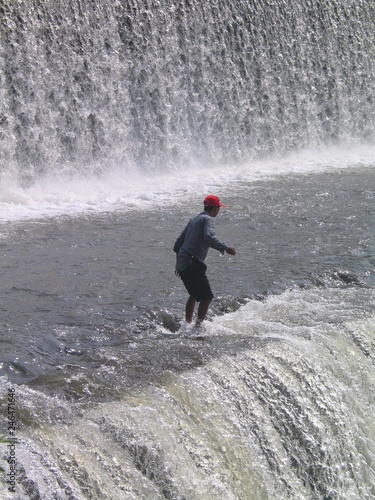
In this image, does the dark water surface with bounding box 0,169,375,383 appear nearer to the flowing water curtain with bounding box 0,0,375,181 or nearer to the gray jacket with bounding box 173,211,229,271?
the gray jacket with bounding box 173,211,229,271

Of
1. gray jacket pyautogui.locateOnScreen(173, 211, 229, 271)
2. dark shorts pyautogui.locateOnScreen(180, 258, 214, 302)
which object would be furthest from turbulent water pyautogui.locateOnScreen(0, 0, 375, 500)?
gray jacket pyautogui.locateOnScreen(173, 211, 229, 271)

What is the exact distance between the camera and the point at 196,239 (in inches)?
260

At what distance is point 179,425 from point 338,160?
14.1m

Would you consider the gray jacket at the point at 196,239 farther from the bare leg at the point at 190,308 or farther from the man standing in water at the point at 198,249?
the bare leg at the point at 190,308

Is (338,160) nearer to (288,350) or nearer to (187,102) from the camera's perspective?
(187,102)

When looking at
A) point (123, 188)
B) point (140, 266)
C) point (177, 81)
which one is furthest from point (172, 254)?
point (177, 81)

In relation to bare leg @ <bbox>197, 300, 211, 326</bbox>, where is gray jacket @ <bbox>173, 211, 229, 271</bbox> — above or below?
above

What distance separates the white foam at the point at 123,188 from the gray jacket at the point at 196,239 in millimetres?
4982

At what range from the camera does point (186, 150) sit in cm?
1606

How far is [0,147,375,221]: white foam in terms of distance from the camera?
11.9m

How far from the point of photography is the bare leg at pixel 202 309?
6.81 meters

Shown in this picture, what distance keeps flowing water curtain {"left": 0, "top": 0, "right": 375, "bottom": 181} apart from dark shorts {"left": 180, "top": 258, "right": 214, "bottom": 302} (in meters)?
7.14

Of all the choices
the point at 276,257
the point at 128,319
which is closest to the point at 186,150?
the point at 276,257

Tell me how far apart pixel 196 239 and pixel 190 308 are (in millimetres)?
724
